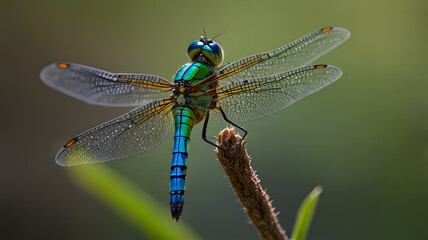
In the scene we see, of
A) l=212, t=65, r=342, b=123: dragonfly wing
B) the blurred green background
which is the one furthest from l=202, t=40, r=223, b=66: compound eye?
the blurred green background

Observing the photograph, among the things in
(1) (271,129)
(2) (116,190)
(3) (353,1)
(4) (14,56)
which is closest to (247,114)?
(2) (116,190)

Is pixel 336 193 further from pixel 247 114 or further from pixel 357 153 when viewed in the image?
pixel 247 114

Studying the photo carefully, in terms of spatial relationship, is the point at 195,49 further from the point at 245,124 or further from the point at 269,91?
the point at 245,124

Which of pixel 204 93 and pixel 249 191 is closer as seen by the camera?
pixel 249 191

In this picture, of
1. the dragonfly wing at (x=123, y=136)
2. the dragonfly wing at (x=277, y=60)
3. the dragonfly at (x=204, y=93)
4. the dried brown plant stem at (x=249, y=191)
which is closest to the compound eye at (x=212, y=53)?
the dragonfly at (x=204, y=93)

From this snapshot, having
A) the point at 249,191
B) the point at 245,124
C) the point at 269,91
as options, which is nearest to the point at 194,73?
the point at 269,91

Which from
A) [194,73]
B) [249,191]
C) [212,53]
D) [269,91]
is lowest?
[249,191]
